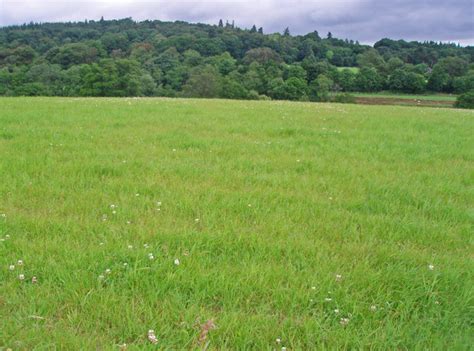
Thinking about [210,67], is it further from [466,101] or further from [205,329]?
[205,329]

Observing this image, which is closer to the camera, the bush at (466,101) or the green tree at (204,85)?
the bush at (466,101)

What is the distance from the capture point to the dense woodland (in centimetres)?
5638

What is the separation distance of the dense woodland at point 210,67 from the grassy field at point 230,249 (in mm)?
44237

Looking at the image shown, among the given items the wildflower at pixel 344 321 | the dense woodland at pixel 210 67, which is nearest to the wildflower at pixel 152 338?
the wildflower at pixel 344 321

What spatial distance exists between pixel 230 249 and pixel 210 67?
69.7 meters

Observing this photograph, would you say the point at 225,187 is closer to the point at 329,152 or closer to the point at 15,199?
the point at 15,199

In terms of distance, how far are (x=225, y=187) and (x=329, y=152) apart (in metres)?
3.38

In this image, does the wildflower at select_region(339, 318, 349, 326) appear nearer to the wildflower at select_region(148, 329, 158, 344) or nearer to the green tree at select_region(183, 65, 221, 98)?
the wildflower at select_region(148, 329, 158, 344)

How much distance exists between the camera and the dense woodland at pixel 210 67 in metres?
56.4

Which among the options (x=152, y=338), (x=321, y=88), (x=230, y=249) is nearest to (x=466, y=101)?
(x=321, y=88)

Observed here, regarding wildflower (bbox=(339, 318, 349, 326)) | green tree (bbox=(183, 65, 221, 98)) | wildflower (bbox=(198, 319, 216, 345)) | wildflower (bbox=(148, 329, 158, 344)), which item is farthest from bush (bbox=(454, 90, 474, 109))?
wildflower (bbox=(148, 329, 158, 344))

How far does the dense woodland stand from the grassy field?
145 ft

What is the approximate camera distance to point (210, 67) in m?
70.2

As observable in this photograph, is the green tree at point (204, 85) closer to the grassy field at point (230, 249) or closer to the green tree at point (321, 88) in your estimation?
the green tree at point (321, 88)
